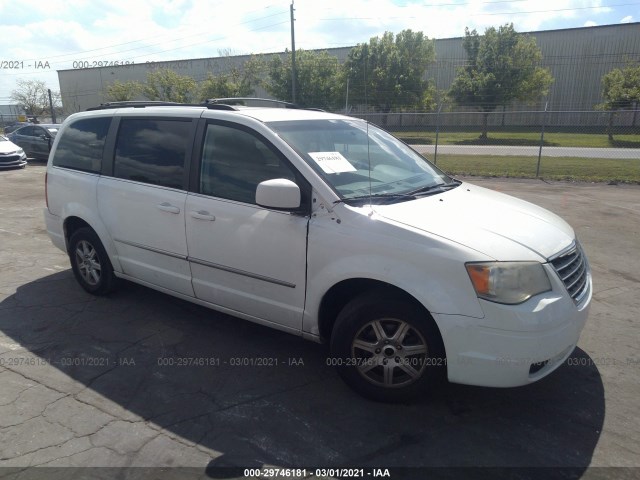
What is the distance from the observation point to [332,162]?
139 inches

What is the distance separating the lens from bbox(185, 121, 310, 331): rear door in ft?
11.1

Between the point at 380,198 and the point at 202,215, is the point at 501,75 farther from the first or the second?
the point at 202,215

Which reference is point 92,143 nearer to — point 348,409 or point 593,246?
point 348,409

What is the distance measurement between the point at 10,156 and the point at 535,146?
24.8 m

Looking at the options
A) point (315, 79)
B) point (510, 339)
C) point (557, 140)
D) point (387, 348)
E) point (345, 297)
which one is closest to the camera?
point (510, 339)

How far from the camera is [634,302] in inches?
195

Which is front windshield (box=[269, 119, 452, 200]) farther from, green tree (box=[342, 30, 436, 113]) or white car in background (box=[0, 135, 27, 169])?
green tree (box=[342, 30, 436, 113])

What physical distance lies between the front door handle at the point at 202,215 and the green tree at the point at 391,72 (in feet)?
112

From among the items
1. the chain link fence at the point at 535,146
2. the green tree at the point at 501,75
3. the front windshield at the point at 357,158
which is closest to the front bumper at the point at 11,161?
the chain link fence at the point at 535,146

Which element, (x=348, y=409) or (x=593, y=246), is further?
(x=593, y=246)

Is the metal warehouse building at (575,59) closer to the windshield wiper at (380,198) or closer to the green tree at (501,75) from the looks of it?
the green tree at (501,75)

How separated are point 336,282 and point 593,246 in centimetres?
543

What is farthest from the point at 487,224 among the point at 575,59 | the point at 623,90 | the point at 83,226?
the point at 575,59

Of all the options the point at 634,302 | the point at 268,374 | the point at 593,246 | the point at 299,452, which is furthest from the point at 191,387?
the point at 593,246
